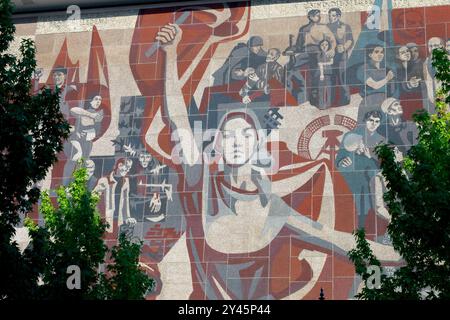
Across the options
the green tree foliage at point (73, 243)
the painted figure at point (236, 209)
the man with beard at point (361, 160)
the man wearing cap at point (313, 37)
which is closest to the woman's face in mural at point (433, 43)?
the man with beard at point (361, 160)

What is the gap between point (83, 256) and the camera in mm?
18062

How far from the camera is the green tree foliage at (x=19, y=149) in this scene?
15.1 m

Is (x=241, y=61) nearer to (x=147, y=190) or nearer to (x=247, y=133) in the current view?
(x=247, y=133)

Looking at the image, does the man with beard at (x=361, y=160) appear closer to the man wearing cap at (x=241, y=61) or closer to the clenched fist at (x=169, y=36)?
the man wearing cap at (x=241, y=61)

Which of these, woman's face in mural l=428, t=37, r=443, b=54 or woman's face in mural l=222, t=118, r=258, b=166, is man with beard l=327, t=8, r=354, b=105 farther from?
woman's face in mural l=222, t=118, r=258, b=166

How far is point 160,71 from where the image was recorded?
25.8 metres

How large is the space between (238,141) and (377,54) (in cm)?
380

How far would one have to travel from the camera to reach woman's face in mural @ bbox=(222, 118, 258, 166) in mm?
24453

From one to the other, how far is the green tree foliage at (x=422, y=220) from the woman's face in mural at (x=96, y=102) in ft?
34.9

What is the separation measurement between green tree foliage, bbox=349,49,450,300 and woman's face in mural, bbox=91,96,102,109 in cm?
1065

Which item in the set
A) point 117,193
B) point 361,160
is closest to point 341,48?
point 361,160
